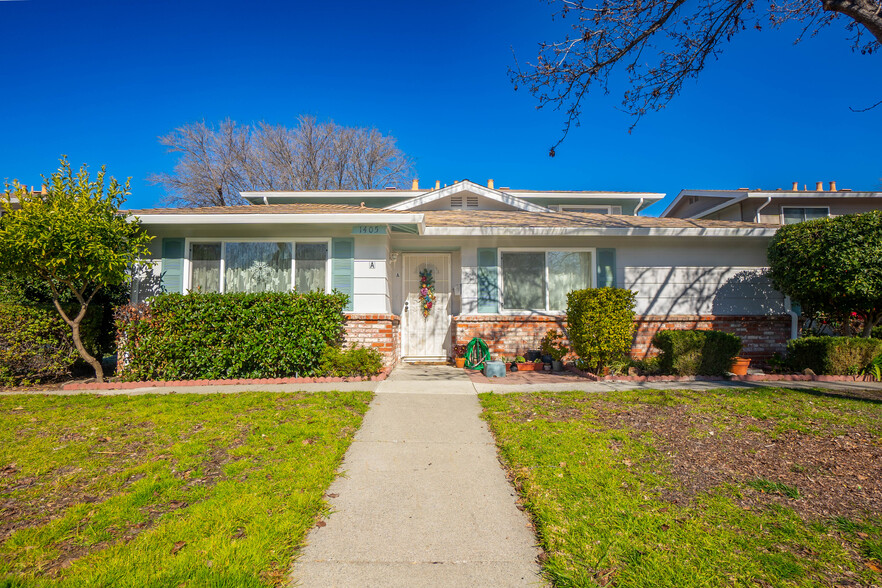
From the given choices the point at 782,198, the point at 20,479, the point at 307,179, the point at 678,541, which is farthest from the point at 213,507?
the point at 307,179

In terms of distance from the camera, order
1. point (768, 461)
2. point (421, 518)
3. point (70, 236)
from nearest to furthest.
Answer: point (421, 518)
point (768, 461)
point (70, 236)

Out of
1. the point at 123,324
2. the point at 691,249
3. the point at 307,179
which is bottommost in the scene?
the point at 123,324

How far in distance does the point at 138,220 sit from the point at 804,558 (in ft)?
28.7

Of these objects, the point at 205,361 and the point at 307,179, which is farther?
the point at 307,179

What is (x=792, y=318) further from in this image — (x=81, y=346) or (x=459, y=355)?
(x=81, y=346)

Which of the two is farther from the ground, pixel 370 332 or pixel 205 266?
pixel 205 266

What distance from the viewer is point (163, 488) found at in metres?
3.15

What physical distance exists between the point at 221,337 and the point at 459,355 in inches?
171

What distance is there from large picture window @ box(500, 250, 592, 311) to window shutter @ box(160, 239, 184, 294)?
617cm

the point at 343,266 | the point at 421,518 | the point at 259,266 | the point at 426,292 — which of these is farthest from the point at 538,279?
the point at 421,518

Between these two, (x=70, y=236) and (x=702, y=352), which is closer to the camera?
(x=70, y=236)

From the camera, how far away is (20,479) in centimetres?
331

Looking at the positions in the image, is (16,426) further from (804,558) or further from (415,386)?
(804,558)

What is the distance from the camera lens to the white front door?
9.73 m
